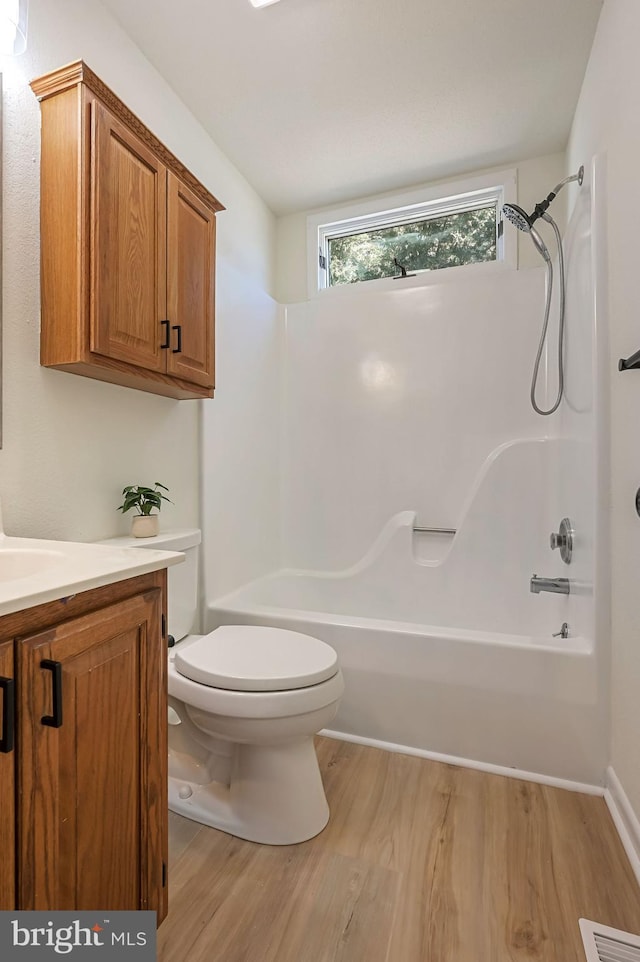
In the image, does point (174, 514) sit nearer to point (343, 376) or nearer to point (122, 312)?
point (122, 312)

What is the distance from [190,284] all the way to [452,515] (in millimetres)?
1590

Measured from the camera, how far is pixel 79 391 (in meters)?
1.43

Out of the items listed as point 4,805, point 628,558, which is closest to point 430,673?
point 628,558

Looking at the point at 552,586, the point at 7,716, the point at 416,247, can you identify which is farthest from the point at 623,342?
the point at 7,716

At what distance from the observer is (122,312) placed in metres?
1.33

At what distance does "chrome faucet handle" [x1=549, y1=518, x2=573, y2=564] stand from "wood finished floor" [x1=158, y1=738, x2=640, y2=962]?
31.5 inches

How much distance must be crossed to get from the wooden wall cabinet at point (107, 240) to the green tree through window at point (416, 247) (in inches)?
51.8

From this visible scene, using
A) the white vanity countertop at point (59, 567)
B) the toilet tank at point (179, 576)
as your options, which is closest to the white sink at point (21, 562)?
the white vanity countertop at point (59, 567)

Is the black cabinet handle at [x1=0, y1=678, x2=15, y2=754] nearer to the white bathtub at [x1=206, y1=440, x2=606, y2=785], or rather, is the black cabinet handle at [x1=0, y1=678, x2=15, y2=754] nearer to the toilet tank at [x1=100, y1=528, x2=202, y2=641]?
the toilet tank at [x1=100, y1=528, x2=202, y2=641]

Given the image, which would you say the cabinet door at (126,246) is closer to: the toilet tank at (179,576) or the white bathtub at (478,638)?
the toilet tank at (179,576)

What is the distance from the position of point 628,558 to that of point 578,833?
78 cm

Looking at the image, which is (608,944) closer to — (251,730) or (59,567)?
(251,730)

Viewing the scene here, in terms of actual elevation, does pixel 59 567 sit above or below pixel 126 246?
below

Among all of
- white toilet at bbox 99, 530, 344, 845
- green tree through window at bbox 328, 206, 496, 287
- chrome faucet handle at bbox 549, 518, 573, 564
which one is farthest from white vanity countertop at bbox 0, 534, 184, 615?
green tree through window at bbox 328, 206, 496, 287
